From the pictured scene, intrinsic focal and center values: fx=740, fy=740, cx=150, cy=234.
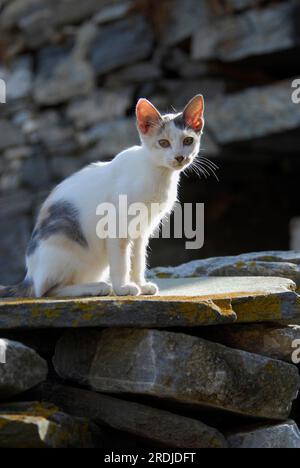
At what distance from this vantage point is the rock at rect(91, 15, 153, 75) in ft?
23.4

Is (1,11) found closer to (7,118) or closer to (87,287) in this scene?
(7,118)

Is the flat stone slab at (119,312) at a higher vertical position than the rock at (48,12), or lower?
lower

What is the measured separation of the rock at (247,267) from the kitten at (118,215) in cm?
67

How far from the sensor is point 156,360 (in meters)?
2.91

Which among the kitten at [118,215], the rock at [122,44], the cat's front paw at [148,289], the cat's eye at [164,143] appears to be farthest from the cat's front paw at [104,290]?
the rock at [122,44]

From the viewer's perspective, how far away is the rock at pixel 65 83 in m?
7.63

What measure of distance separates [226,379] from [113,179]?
1.19m

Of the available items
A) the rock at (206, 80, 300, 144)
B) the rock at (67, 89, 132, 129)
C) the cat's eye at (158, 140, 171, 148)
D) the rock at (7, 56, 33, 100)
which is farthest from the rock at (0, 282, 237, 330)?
the rock at (7, 56, 33, 100)

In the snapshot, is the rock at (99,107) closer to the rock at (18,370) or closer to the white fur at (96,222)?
the white fur at (96,222)

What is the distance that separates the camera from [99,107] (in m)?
7.52

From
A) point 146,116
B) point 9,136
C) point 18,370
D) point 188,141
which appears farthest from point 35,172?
point 18,370

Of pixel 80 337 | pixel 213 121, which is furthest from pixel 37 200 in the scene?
pixel 80 337

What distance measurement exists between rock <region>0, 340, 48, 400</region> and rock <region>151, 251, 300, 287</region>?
Result: 1.66m

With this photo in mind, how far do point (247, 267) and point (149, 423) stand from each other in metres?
1.57
